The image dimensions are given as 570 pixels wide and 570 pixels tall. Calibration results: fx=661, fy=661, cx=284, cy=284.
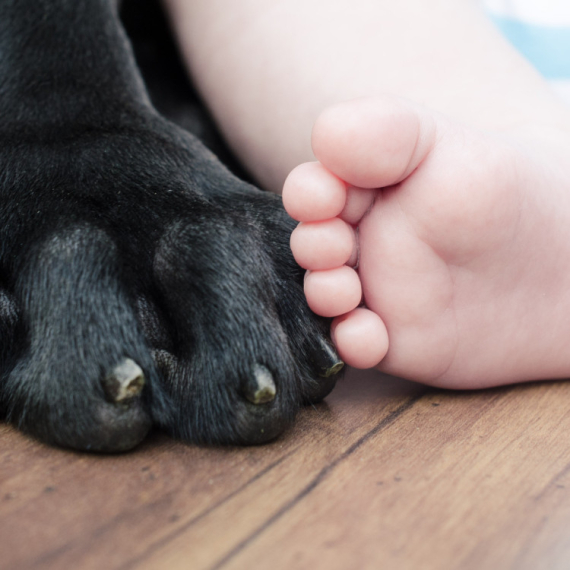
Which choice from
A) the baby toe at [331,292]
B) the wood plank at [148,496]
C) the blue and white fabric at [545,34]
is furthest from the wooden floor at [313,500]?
the blue and white fabric at [545,34]

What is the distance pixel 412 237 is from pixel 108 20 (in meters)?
0.40

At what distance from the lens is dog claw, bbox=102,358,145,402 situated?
45 cm

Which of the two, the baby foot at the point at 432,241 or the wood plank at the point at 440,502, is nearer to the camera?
the wood plank at the point at 440,502

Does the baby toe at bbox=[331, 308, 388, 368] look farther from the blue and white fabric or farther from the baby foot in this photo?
the blue and white fabric

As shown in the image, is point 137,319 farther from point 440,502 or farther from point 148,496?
point 440,502

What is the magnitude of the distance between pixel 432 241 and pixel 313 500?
0.23 meters

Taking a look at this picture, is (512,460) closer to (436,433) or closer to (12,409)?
(436,433)

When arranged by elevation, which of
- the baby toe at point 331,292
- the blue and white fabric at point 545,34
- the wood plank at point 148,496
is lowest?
the wood plank at point 148,496

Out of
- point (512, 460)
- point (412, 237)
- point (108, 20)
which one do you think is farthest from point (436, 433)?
point (108, 20)

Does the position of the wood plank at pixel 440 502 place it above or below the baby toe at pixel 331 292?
below

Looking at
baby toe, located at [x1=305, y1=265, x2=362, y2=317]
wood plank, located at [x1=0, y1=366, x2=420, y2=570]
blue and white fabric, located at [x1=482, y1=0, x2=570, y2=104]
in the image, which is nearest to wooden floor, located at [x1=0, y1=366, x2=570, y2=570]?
wood plank, located at [x1=0, y1=366, x2=420, y2=570]

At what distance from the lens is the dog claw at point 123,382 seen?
45 centimetres

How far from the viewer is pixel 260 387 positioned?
47 cm

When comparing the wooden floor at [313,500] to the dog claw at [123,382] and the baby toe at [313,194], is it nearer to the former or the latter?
the dog claw at [123,382]
